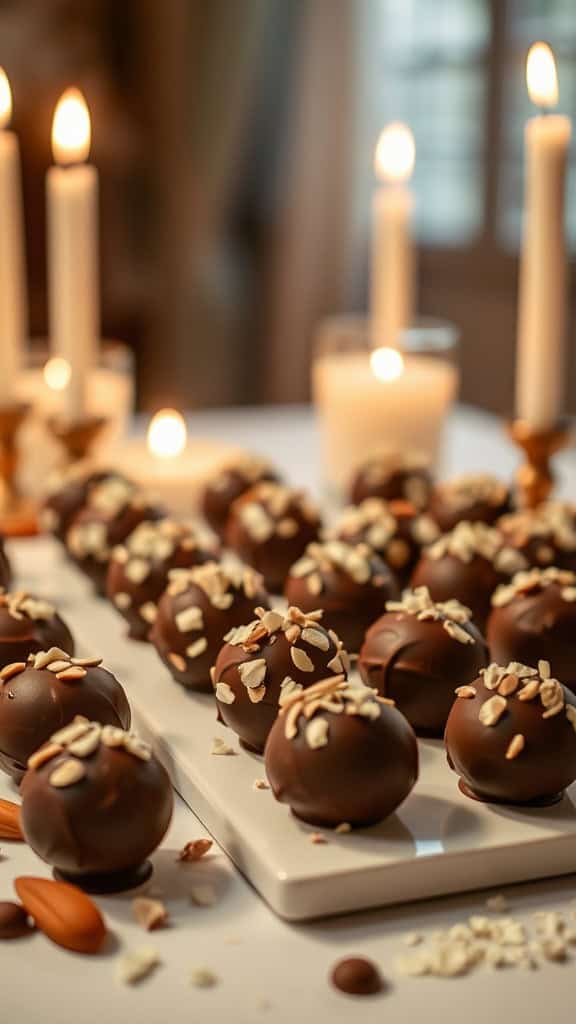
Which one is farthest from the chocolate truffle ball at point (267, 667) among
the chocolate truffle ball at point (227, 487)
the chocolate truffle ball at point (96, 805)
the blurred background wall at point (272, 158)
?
the blurred background wall at point (272, 158)

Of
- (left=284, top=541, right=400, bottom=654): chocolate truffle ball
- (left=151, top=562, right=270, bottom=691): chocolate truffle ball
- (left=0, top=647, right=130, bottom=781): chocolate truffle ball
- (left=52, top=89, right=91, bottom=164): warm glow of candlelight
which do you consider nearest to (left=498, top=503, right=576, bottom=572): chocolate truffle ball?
(left=284, top=541, right=400, bottom=654): chocolate truffle ball

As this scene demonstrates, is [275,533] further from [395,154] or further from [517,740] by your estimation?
[395,154]

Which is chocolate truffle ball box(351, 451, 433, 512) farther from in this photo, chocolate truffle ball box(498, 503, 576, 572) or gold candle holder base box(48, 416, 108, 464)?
gold candle holder base box(48, 416, 108, 464)

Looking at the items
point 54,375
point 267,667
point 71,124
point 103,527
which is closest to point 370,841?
point 267,667

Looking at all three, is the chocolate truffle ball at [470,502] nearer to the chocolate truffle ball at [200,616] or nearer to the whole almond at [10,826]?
the chocolate truffle ball at [200,616]

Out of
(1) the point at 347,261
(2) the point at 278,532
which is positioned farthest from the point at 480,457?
(1) the point at 347,261
